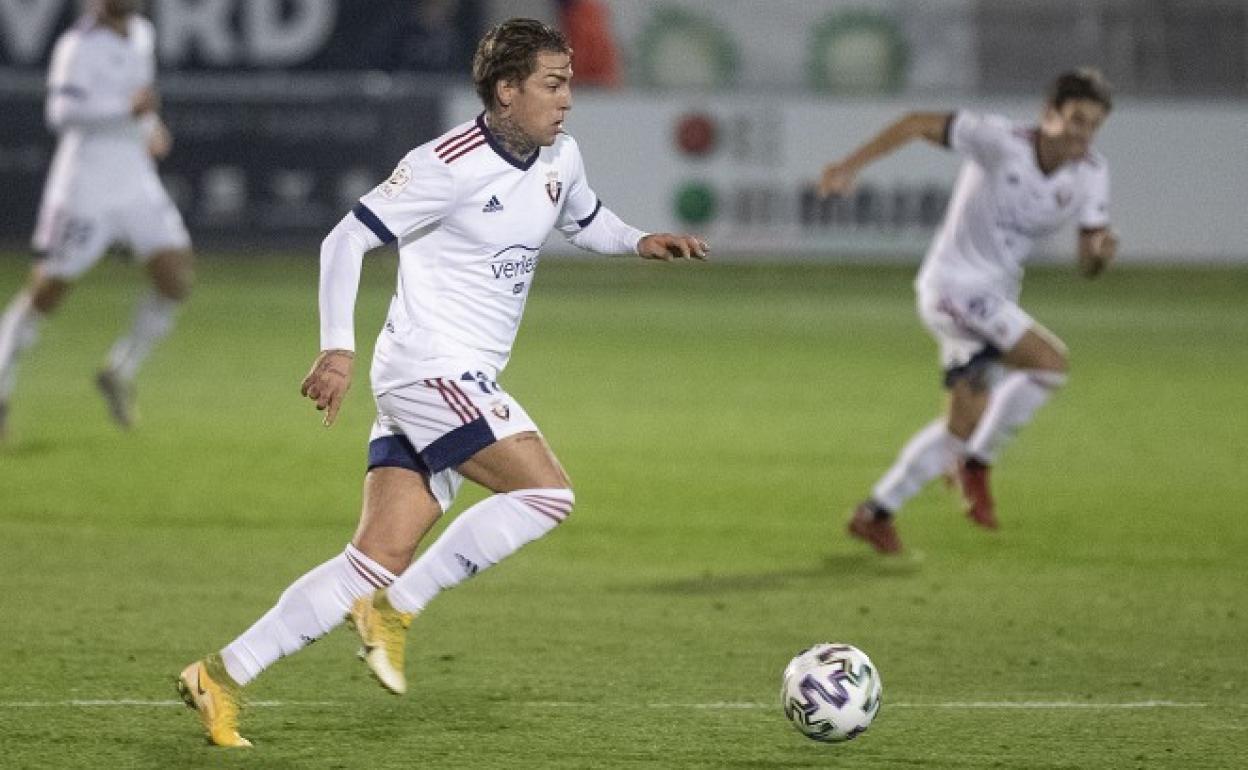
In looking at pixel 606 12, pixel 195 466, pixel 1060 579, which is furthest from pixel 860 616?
pixel 606 12

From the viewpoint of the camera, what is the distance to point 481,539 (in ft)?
22.0

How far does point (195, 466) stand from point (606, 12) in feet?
46.1

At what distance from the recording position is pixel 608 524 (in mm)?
10961

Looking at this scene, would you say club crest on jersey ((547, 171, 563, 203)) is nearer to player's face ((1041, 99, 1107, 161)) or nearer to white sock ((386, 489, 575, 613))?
white sock ((386, 489, 575, 613))

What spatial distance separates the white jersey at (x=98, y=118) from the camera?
13.6 metres

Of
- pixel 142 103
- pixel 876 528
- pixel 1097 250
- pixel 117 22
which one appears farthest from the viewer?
pixel 117 22

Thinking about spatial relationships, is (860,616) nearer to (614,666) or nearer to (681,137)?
(614,666)

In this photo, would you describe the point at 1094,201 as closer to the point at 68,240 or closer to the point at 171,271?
the point at 171,271

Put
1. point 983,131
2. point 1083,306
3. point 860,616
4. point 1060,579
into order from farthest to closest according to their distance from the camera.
→ point 1083,306, point 983,131, point 1060,579, point 860,616

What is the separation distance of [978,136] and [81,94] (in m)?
5.84

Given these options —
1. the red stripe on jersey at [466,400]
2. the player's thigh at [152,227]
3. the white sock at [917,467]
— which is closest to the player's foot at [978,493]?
the white sock at [917,467]

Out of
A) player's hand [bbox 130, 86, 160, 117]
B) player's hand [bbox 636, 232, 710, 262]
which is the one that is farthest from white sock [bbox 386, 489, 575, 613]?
player's hand [bbox 130, 86, 160, 117]

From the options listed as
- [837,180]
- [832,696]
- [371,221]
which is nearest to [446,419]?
[371,221]

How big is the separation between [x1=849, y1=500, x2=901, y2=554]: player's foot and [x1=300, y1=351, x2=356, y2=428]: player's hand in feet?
14.1
